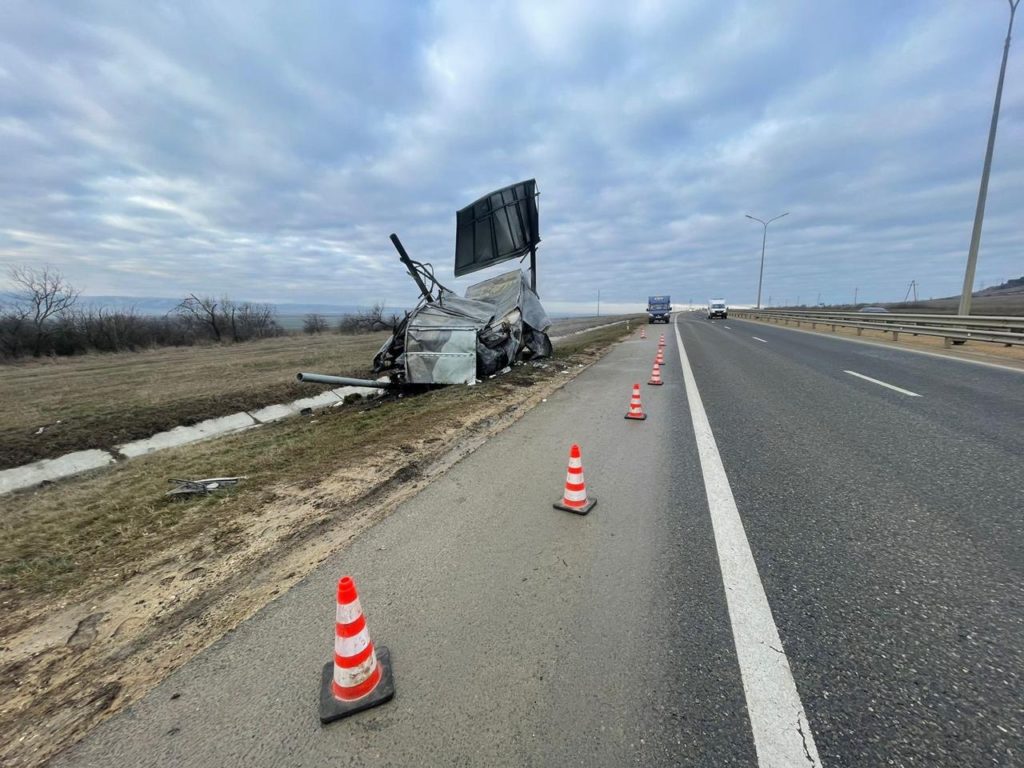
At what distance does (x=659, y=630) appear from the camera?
2.30 m

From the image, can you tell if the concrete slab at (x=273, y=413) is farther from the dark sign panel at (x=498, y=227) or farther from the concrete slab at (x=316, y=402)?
the dark sign panel at (x=498, y=227)

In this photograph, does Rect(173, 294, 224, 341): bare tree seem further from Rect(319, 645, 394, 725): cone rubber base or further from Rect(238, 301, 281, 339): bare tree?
Rect(319, 645, 394, 725): cone rubber base

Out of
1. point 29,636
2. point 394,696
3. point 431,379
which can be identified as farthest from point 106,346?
point 394,696

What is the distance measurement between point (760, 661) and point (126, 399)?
43.9ft

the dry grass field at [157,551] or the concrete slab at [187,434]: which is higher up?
the dry grass field at [157,551]

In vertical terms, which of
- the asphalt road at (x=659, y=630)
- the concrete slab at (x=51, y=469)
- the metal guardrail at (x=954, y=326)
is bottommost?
the concrete slab at (x=51, y=469)

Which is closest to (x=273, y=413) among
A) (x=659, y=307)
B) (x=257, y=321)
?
(x=257, y=321)

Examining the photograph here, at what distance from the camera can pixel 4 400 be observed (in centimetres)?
1092

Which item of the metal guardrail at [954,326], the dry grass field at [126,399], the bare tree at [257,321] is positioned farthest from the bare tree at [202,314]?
the metal guardrail at [954,326]

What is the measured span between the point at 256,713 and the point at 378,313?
4914cm

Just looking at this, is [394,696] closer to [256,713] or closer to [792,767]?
[256,713]

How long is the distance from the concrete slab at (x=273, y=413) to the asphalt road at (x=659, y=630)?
7.62 metres

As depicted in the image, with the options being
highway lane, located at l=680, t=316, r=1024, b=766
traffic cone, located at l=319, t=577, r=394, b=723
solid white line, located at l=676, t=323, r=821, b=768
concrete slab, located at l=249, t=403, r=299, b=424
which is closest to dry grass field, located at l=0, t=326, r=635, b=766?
traffic cone, located at l=319, t=577, r=394, b=723

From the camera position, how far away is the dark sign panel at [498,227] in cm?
1634
